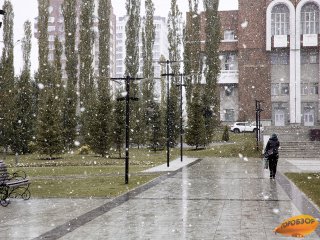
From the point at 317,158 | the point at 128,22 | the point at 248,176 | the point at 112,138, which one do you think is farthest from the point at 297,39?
the point at 248,176

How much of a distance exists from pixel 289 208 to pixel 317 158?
2491 cm

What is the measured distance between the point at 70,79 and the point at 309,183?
3500 centimetres

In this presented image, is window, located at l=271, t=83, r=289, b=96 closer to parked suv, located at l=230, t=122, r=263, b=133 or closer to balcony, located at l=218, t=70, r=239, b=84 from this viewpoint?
balcony, located at l=218, t=70, r=239, b=84

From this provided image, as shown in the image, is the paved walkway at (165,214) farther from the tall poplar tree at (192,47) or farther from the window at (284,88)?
the window at (284,88)

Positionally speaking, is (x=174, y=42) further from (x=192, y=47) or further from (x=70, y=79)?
(x=70, y=79)

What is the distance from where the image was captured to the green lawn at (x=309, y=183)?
14070mm

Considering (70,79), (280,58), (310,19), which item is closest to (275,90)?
(280,58)

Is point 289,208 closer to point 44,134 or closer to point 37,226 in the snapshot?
point 37,226

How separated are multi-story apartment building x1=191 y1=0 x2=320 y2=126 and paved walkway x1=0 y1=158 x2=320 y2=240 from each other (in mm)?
43031

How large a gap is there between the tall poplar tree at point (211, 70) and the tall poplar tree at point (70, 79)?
12.3 meters

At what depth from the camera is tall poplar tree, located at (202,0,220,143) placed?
146 feet

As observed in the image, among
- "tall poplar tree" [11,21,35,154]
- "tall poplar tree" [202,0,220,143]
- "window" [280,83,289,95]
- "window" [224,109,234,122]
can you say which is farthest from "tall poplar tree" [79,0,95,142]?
"window" [280,83,289,95]

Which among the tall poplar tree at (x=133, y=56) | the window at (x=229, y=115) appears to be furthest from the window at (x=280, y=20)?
the tall poplar tree at (x=133, y=56)

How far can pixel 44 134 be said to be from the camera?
114ft
